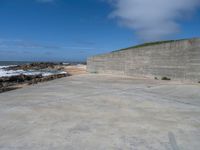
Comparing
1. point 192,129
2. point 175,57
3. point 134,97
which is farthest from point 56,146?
point 175,57

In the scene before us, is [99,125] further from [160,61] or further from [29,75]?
[29,75]

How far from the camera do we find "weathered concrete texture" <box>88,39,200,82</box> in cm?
1194

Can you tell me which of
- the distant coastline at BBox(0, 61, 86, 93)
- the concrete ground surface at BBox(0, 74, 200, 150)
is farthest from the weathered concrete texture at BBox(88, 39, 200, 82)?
the concrete ground surface at BBox(0, 74, 200, 150)

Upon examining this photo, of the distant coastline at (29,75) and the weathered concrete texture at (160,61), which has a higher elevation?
the weathered concrete texture at (160,61)

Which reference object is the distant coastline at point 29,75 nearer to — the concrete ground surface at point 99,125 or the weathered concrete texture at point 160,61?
the weathered concrete texture at point 160,61

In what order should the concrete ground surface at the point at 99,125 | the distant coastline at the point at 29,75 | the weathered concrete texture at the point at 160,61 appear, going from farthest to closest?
the distant coastline at the point at 29,75 → the weathered concrete texture at the point at 160,61 → the concrete ground surface at the point at 99,125

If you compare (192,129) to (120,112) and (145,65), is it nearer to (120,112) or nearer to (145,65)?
(120,112)

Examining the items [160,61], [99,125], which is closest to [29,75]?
[160,61]

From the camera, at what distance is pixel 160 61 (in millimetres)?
14148

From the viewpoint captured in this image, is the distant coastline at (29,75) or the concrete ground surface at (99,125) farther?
the distant coastline at (29,75)

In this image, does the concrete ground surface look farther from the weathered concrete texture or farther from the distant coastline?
the weathered concrete texture

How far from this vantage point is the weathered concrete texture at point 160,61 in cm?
1194

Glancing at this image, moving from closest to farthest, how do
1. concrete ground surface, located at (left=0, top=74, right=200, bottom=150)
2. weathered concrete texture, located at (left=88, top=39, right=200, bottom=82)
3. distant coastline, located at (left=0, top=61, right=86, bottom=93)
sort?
concrete ground surface, located at (left=0, top=74, right=200, bottom=150), weathered concrete texture, located at (left=88, top=39, right=200, bottom=82), distant coastline, located at (left=0, top=61, right=86, bottom=93)

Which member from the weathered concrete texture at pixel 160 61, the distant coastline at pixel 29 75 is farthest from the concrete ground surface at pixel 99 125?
the weathered concrete texture at pixel 160 61
